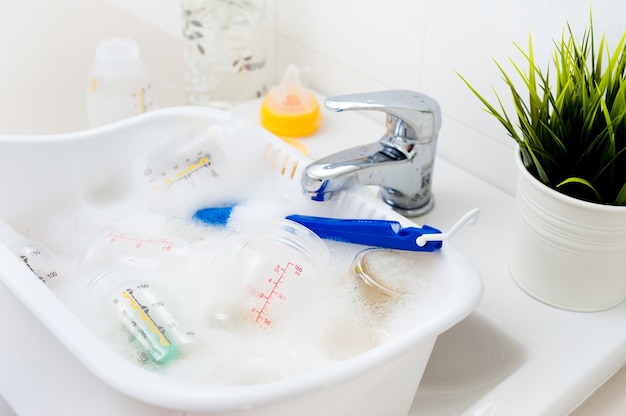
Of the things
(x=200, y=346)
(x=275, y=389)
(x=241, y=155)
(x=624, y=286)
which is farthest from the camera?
(x=241, y=155)

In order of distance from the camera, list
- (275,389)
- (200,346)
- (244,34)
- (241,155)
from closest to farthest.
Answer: (275,389)
(200,346)
(241,155)
(244,34)

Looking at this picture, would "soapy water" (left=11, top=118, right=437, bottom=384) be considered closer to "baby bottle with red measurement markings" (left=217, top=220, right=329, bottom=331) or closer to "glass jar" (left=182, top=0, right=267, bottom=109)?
"baby bottle with red measurement markings" (left=217, top=220, right=329, bottom=331)

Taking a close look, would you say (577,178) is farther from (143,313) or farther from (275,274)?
(143,313)

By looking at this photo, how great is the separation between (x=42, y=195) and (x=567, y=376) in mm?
576

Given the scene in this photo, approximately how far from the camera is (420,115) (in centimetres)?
86

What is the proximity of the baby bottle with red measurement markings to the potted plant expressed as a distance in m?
0.23

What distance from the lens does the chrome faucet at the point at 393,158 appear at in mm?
825

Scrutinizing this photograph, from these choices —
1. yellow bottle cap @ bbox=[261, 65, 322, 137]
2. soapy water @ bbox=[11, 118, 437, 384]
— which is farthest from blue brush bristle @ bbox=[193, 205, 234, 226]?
yellow bottle cap @ bbox=[261, 65, 322, 137]

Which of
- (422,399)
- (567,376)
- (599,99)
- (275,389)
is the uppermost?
(599,99)

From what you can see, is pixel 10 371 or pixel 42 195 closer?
pixel 10 371

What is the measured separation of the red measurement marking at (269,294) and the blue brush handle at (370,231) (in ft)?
0.25

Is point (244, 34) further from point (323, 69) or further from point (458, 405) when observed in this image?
point (458, 405)

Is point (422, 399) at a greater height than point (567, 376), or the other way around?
point (567, 376)

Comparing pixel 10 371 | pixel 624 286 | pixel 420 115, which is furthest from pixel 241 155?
pixel 624 286
